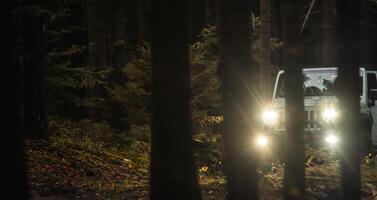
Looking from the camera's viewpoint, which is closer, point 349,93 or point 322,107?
point 349,93

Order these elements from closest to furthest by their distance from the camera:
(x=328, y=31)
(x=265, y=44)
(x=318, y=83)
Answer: (x=318, y=83)
(x=265, y=44)
(x=328, y=31)

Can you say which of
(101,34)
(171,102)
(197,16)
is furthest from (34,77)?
(197,16)

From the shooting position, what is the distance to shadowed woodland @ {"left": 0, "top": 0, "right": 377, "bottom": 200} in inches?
265

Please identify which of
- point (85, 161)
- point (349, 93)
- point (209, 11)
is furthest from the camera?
point (209, 11)

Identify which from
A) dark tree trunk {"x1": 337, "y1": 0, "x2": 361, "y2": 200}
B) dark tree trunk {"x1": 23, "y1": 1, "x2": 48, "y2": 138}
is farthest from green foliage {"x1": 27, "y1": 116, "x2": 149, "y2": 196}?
dark tree trunk {"x1": 337, "y1": 0, "x2": 361, "y2": 200}

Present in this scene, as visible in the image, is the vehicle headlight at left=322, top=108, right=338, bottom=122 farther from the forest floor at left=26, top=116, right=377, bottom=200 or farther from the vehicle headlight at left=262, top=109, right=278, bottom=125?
the vehicle headlight at left=262, top=109, right=278, bottom=125

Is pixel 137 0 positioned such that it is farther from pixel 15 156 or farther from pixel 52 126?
pixel 15 156

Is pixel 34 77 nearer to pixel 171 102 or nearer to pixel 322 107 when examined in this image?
pixel 322 107

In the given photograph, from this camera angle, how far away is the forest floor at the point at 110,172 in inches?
432

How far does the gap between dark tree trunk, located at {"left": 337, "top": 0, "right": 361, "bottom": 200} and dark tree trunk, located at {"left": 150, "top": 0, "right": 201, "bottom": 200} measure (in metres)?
1.98

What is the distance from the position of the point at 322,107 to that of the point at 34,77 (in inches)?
289

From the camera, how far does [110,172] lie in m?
14.0

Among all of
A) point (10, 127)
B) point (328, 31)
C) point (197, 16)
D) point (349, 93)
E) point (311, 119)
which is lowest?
point (311, 119)

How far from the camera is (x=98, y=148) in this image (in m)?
17.0
